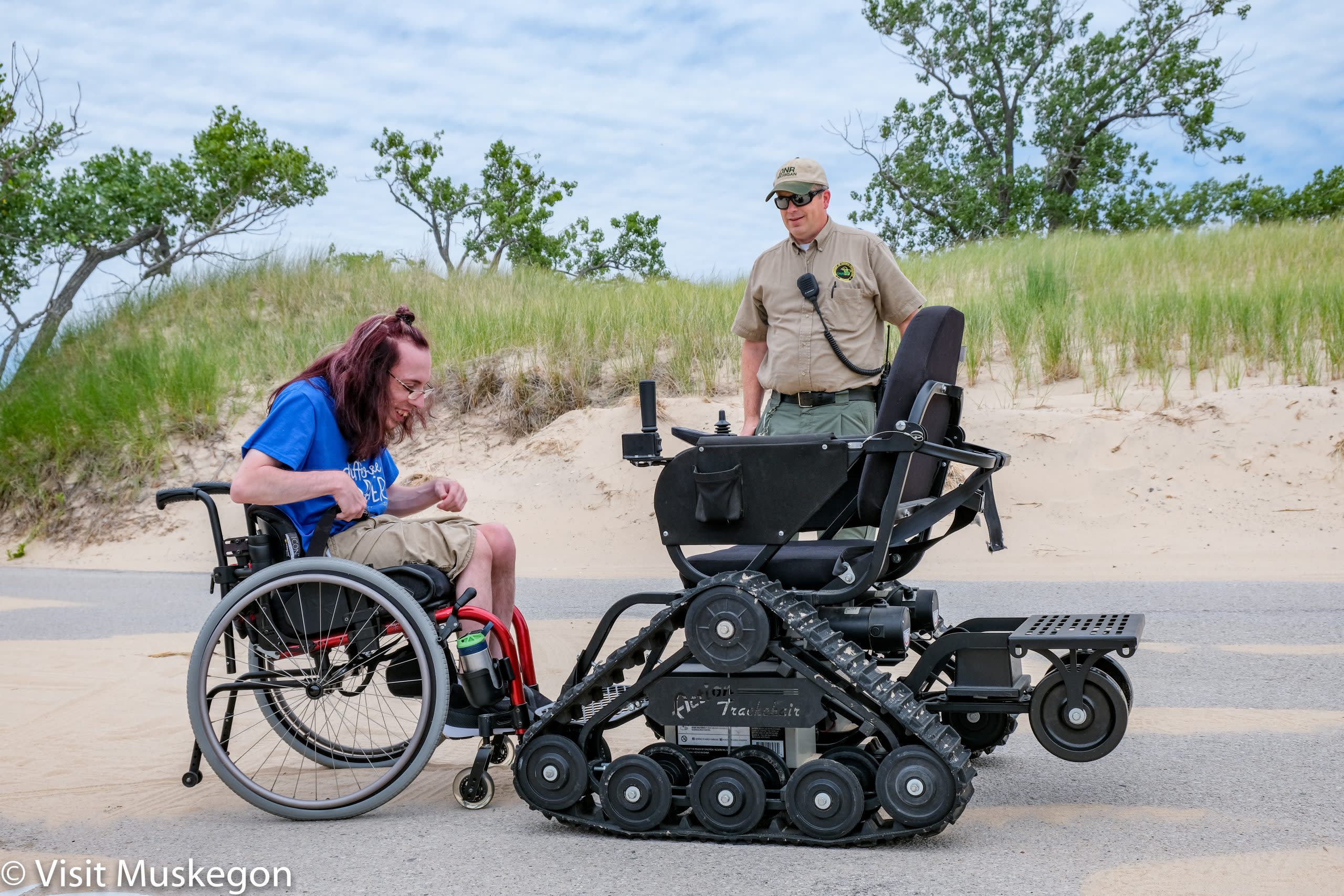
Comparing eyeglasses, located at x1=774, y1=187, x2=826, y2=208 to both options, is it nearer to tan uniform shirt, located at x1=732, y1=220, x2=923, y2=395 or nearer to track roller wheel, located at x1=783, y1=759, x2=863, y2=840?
tan uniform shirt, located at x1=732, y1=220, x2=923, y2=395

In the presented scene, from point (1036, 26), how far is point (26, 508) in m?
26.9

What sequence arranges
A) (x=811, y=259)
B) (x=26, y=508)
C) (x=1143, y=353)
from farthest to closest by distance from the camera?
(x=26, y=508), (x=1143, y=353), (x=811, y=259)

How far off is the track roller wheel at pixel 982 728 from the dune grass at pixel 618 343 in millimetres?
8262

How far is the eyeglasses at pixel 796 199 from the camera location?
213 inches

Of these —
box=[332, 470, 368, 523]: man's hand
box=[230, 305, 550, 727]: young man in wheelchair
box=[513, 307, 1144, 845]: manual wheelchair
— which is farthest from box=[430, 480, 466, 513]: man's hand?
box=[513, 307, 1144, 845]: manual wheelchair

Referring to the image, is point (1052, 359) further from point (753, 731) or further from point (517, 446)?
point (753, 731)

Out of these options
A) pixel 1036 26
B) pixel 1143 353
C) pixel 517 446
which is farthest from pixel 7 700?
pixel 1036 26

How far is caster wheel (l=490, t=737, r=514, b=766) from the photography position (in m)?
3.85

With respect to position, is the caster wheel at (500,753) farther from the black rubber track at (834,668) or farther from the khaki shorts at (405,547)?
the khaki shorts at (405,547)

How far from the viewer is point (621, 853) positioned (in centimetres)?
328

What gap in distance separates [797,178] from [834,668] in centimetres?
282

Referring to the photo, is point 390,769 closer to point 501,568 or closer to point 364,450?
point 501,568

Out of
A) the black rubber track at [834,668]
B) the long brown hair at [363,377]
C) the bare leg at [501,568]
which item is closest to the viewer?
the black rubber track at [834,668]

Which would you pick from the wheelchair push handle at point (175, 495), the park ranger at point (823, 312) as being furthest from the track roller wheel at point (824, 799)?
the park ranger at point (823, 312)
